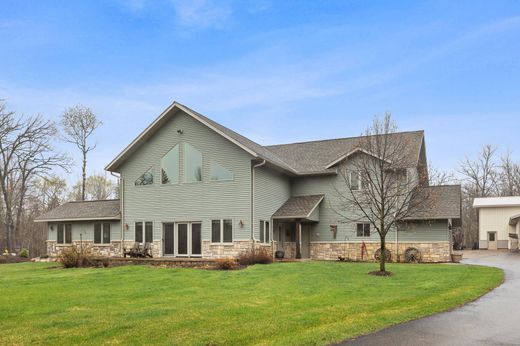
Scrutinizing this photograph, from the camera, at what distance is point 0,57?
2333 cm

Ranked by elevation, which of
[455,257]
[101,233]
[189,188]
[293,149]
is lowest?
[455,257]

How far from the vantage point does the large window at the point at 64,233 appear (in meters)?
30.0

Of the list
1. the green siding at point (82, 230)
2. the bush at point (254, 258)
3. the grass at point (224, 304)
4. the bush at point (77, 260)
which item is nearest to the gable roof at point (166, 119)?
the green siding at point (82, 230)

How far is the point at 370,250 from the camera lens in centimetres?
2672

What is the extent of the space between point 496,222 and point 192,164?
3335 centimetres

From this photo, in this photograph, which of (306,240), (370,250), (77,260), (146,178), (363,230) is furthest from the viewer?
(306,240)

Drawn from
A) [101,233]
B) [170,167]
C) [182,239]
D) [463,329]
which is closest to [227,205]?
[182,239]

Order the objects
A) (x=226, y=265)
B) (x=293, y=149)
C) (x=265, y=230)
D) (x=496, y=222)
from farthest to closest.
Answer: (x=496, y=222) → (x=293, y=149) → (x=265, y=230) → (x=226, y=265)

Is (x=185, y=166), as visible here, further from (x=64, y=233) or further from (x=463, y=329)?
(x=463, y=329)

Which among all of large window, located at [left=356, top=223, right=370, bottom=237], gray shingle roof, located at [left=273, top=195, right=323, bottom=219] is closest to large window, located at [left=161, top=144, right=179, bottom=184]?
gray shingle roof, located at [left=273, top=195, right=323, bottom=219]

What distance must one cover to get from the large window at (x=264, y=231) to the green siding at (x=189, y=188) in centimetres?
119

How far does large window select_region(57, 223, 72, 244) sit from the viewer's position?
30.0 m

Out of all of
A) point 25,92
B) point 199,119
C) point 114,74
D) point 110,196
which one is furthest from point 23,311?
point 110,196

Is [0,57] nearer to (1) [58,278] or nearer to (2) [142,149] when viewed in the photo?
(2) [142,149]
